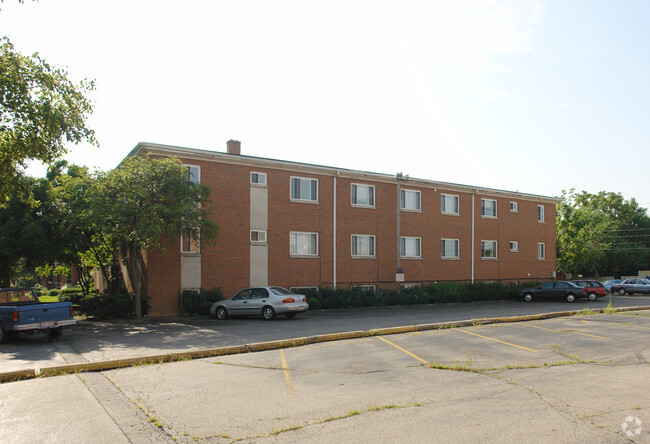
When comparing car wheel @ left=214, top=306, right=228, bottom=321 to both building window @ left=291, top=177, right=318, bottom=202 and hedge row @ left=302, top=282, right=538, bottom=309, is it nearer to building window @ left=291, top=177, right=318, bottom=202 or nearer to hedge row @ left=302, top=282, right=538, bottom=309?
hedge row @ left=302, top=282, right=538, bottom=309

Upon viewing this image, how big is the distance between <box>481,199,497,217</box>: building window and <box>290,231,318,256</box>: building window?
13.9m

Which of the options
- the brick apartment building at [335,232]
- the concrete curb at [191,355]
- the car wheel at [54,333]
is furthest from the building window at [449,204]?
the car wheel at [54,333]

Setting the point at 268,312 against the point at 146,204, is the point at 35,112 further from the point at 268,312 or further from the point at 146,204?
the point at 268,312

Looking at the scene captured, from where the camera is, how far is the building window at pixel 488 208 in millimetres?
35062

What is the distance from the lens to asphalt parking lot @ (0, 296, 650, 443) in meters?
6.04

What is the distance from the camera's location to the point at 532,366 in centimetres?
992

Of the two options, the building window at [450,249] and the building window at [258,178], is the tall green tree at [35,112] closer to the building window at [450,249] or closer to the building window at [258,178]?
the building window at [258,178]

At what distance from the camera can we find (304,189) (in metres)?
27.3

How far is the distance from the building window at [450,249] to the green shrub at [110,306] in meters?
19.7

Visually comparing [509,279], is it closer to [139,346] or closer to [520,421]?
[139,346]

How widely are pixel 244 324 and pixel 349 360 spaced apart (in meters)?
9.08

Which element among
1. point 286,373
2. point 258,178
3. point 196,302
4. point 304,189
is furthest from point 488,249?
point 286,373

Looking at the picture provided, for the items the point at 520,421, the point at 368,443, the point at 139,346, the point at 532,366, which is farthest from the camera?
the point at 139,346

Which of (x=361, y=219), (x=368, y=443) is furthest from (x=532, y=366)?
(x=361, y=219)
